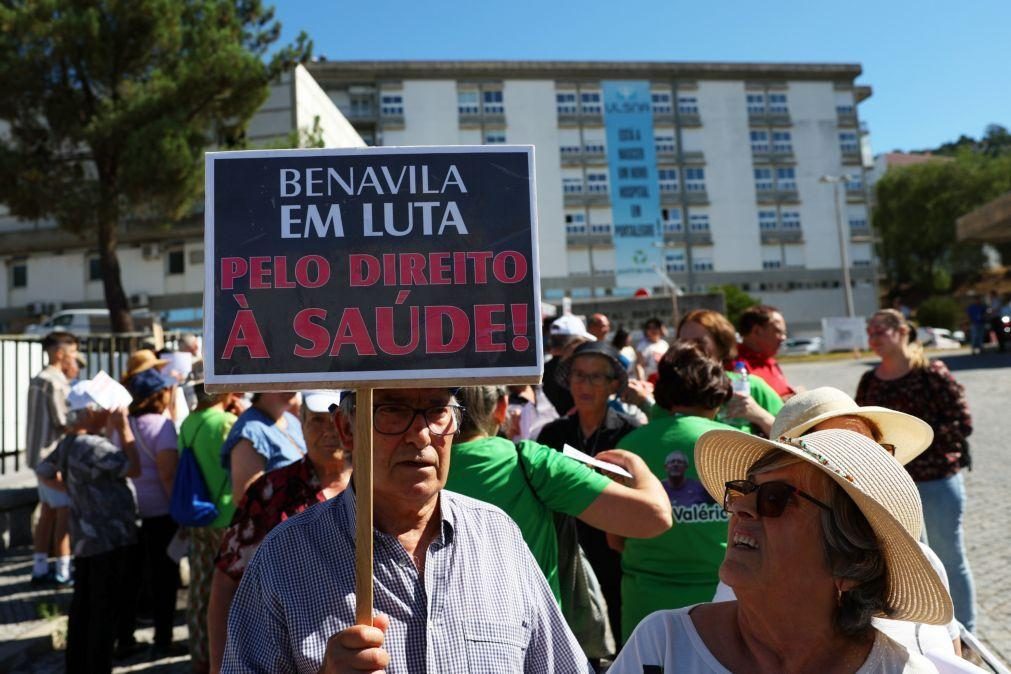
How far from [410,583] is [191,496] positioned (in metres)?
2.86

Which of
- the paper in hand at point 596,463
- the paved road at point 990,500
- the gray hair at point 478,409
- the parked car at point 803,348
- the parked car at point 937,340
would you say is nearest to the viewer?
the paper in hand at point 596,463

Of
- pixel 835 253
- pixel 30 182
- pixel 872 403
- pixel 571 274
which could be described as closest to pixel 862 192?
pixel 835 253

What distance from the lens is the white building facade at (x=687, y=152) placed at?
174 ft

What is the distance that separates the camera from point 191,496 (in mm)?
4320

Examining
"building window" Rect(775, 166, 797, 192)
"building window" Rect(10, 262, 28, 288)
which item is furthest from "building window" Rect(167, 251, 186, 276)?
"building window" Rect(775, 166, 797, 192)

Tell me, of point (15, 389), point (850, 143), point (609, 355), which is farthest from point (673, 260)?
point (609, 355)

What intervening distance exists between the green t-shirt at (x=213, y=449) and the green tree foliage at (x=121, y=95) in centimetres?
1398

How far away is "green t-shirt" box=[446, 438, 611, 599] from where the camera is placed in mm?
2564

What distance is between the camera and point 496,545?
2.02 meters

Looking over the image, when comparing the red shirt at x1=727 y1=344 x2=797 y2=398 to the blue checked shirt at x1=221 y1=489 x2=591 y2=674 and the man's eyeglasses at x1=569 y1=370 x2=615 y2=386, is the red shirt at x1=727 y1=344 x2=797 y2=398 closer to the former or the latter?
the man's eyeglasses at x1=569 y1=370 x2=615 y2=386

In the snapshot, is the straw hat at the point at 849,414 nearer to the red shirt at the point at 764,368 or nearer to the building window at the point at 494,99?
the red shirt at the point at 764,368

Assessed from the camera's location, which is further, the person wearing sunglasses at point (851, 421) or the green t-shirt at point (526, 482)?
the person wearing sunglasses at point (851, 421)

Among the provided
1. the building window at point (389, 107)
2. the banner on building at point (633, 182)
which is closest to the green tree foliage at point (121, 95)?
the building window at point (389, 107)

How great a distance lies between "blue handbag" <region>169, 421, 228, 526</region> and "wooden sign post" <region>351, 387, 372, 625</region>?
2.86 m
